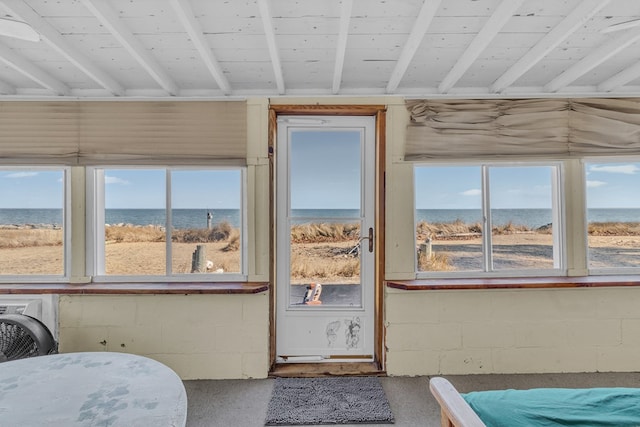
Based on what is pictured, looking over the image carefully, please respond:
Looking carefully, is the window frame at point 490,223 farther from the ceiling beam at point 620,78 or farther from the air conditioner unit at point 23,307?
the air conditioner unit at point 23,307

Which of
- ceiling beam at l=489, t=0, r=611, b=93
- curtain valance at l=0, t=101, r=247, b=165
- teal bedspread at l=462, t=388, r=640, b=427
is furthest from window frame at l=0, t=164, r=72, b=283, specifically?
ceiling beam at l=489, t=0, r=611, b=93

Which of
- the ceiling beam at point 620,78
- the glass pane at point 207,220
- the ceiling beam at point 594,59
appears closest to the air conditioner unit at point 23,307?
the glass pane at point 207,220

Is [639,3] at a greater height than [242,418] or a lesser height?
greater

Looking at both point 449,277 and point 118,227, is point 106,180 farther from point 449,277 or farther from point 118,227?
point 449,277

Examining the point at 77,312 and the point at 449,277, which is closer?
the point at 77,312

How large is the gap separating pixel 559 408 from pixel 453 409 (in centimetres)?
39

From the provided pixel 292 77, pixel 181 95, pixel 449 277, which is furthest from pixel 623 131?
pixel 181 95

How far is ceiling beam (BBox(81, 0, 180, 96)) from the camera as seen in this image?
1658 mm

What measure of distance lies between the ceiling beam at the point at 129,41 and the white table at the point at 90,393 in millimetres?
1675

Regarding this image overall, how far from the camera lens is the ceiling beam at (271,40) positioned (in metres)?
1.63

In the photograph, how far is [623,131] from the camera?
9.25 ft

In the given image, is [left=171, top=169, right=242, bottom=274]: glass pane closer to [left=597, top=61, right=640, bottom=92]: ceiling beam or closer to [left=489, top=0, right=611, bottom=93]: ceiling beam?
[left=489, top=0, right=611, bottom=93]: ceiling beam

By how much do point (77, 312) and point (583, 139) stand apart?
14.3ft

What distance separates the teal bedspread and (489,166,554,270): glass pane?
1746 millimetres
